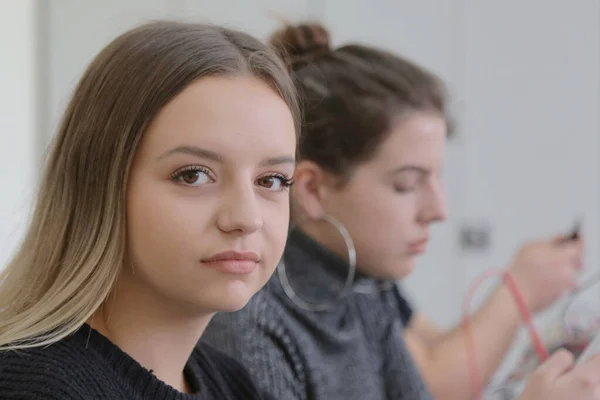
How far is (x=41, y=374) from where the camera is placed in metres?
0.55

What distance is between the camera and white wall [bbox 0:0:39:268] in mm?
1484

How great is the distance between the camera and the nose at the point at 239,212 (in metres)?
0.57

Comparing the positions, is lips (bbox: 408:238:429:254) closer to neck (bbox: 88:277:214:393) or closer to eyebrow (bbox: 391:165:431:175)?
eyebrow (bbox: 391:165:431:175)

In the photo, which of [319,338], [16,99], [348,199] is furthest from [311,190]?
[16,99]

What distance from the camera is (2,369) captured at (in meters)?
0.56

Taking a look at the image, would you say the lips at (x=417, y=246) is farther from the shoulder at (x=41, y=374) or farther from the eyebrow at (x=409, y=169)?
the shoulder at (x=41, y=374)

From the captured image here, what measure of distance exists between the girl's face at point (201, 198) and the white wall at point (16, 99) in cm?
94

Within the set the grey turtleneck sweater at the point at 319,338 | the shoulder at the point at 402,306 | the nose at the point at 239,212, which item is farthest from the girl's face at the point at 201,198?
the shoulder at the point at 402,306

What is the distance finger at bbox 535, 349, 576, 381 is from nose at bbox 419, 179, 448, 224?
0.20m

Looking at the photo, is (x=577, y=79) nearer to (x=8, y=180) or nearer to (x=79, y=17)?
(x=79, y=17)

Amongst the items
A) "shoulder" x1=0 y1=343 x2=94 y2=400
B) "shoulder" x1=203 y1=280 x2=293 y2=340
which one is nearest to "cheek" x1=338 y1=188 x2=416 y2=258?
"shoulder" x1=203 y1=280 x2=293 y2=340

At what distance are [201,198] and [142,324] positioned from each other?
111mm

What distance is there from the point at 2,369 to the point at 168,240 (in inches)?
5.6

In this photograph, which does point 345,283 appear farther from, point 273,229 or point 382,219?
point 273,229
